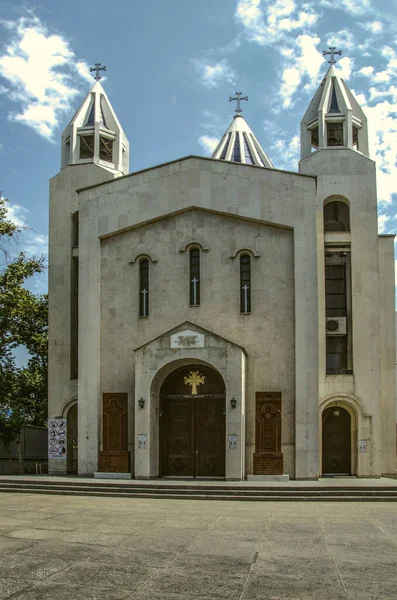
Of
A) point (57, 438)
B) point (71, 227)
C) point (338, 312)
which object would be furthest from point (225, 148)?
point (57, 438)

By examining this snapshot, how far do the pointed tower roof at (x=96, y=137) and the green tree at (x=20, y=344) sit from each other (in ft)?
16.2

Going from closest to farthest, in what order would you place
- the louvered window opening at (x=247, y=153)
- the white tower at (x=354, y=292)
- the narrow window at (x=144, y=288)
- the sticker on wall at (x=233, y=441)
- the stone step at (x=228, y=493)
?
1. the stone step at (x=228, y=493)
2. the sticker on wall at (x=233, y=441)
3. the narrow window at (x=144, y=288)
4. the white tower at (x=354, y=292)
5. the louvered window opening at (x=247, y=153)

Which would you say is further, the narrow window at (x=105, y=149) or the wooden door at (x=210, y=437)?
the narrow window at (x=105, y=149)

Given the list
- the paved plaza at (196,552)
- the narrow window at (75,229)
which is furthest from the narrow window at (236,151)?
the paved plaza at (196,552)

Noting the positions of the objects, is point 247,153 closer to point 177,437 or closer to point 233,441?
point 177,437

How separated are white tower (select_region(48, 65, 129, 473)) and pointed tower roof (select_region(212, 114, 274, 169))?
8215mm

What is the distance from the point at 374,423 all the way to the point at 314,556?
50.5 feet

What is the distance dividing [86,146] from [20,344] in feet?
34.1

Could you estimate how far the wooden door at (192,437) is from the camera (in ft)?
83.4

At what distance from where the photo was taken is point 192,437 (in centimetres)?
2570

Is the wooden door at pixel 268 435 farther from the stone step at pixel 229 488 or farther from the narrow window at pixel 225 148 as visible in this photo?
the narrow window at pixel 225 148

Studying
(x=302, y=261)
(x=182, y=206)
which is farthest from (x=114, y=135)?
(x=302, y=261)

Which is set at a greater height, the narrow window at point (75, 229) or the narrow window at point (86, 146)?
the narrow window at point (86, 146)

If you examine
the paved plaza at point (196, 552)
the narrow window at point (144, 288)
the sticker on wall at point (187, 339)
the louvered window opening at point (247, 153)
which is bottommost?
the paved plaza at point (196, 552)
